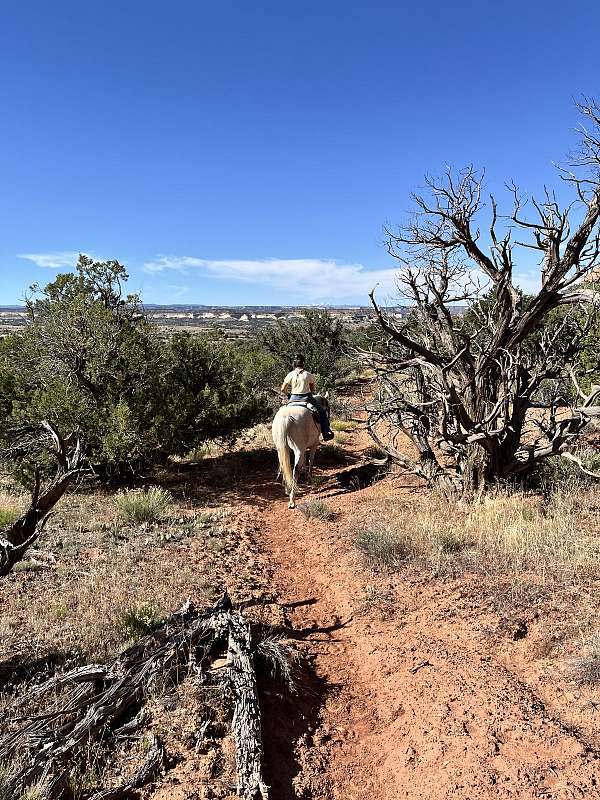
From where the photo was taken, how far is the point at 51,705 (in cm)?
365

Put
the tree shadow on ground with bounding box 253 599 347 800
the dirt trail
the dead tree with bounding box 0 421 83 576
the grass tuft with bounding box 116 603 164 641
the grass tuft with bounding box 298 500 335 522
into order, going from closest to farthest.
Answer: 1. the dirt trail
2. the tree shadow on ground with bounding box 253 599 347 800
3. the dead tree with bounding box 0 421 83 576
4. the grass tuft with bounding box 116 603 164 641
5. the grass tuft with bounding box 298 500 335 522

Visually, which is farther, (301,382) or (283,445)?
(301,382)

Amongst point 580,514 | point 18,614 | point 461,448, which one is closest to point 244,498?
point 461,448

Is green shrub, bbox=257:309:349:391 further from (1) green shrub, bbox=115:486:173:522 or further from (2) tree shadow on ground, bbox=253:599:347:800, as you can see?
(2) tree shadow on ground, bbox=253:599:347:800

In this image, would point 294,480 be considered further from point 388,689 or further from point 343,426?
point 343,426

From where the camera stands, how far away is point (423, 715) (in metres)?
3.63

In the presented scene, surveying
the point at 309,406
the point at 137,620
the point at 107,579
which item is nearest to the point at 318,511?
the point at 309,406

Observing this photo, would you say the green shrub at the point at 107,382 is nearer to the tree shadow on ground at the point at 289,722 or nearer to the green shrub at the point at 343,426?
the green shrub at the point at 343,426

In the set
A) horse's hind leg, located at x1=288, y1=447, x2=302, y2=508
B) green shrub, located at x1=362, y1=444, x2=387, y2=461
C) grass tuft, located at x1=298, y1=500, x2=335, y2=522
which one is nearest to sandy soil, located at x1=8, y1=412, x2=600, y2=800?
grass tuft, located at x1=298, y1=500, x2=335, y2=522

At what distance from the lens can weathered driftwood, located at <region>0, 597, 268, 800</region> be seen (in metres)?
2.99

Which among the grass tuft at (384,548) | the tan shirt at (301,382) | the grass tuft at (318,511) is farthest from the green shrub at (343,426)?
the grass tuft at (384,548)

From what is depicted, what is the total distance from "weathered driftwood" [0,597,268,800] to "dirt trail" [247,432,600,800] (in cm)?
47

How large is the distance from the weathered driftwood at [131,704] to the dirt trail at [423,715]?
47 centimetres

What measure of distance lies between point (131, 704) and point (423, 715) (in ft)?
6.89
